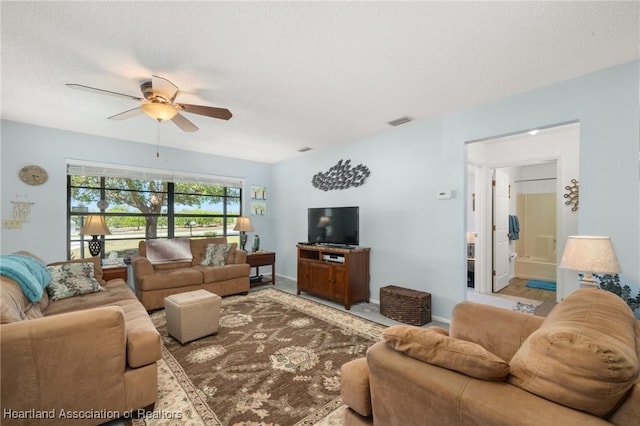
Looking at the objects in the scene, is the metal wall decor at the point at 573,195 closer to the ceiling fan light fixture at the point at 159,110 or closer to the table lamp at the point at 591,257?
the table lamp at the point at 591,257

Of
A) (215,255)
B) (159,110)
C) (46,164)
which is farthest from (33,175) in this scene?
(159,110)

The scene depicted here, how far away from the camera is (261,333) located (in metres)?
2.94

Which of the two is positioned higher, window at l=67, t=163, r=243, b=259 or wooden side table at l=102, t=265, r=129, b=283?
window at l=67, t=163, r=243, b=259

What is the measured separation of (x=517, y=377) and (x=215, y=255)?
4.30 metres

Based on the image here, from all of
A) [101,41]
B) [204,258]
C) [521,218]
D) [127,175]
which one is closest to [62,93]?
[101,41]

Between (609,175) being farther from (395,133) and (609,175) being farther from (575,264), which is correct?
(395,133)

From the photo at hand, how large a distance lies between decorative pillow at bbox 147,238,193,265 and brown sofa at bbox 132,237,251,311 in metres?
0.04

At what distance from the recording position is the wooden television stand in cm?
376

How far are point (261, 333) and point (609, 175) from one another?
3527mm

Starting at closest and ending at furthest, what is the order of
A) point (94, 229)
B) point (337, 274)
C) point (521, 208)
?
1. point (94, 229)
2. point (337, 274)
3. point (521, 208)

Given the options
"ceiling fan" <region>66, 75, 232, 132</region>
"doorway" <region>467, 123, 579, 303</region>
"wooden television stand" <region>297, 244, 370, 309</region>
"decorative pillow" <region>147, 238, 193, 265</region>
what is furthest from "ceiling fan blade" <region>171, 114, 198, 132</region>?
"doorway" <region>467, 123, 579, 303</region>

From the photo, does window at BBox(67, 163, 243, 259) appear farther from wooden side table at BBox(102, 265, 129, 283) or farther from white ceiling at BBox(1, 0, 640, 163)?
white ceiling at BBox(1, 0, 640, 163)

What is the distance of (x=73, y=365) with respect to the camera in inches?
60.1

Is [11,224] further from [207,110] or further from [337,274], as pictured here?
[337,274]
